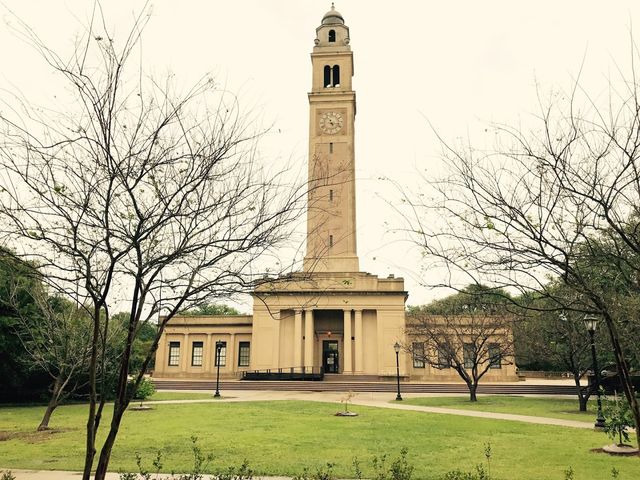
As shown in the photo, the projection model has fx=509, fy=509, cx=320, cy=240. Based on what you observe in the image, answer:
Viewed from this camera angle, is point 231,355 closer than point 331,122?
Yes

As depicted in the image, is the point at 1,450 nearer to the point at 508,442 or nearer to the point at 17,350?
the point at 508,442

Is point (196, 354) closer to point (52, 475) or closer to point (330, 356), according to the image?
point (330, 356)

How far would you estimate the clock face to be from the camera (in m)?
49.9

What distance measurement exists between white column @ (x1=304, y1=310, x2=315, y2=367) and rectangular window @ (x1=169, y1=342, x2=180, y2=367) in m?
13.7

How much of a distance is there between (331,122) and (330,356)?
22.7m

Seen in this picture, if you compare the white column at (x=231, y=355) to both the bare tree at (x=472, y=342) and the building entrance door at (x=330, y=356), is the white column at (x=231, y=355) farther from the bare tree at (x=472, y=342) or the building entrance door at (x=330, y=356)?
the bare tree at (x=472, y=342)

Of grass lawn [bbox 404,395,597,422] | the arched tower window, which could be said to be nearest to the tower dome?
the arched tower window

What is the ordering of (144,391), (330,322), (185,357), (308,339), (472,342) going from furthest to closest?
(185,357) → (330,322) → (308,339) → (472,342) → (144,391)

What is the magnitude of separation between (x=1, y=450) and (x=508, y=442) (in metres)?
13.3

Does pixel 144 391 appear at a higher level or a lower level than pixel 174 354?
lower

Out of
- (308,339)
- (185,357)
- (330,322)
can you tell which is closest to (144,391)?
(308,339)

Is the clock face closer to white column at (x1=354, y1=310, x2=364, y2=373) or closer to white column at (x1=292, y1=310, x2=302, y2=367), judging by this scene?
white column at (x1=354, y1=310, x2=364, y2=373)

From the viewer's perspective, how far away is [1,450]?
12984 millimetres

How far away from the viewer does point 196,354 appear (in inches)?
1984
